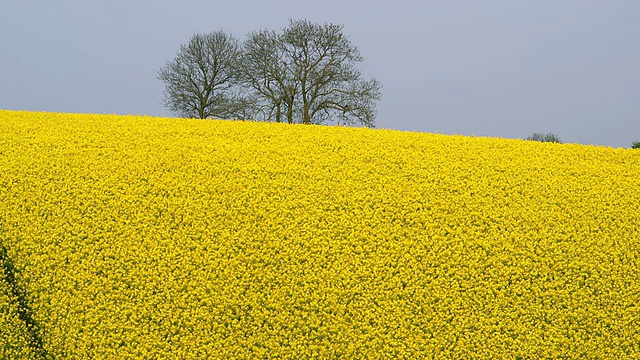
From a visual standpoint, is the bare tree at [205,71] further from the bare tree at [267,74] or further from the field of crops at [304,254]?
the field of crops at [304,254]

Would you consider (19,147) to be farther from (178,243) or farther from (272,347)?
(272,347)

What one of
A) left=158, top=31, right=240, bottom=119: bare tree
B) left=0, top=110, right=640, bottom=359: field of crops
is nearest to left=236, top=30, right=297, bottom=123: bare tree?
left=158, top=31, right=240, bottom=119: bare tree

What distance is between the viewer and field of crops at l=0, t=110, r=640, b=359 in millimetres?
6090

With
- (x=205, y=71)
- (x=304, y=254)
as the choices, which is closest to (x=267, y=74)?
(x=205, y=71)

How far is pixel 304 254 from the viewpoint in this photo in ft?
22.2

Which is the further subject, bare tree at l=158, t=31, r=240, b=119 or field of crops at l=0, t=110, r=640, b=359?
bare tree at l=158, t=31, r=240, b=119

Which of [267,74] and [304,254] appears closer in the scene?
[304,254]

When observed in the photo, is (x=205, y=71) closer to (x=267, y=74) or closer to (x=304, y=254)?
(x=267, y=74)

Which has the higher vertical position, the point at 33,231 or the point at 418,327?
the point at 33,231

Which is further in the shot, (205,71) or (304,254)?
(205,71)

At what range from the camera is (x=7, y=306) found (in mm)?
6281

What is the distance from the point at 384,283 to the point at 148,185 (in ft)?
12.0

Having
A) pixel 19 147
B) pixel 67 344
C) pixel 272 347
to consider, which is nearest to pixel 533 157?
pixel 272 347

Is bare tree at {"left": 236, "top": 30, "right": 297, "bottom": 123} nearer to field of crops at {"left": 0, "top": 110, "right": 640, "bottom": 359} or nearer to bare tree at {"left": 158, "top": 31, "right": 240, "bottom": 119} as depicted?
bare tree at {"left": 158, "top": 31, "right": 240, "bottom": 119}
